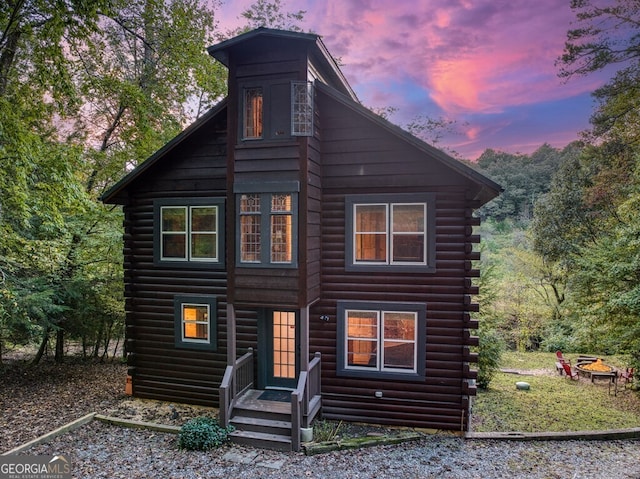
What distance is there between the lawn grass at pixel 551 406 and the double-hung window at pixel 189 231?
796 centimetres

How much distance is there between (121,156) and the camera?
48.9 ft

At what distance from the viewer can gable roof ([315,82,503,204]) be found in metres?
7.82

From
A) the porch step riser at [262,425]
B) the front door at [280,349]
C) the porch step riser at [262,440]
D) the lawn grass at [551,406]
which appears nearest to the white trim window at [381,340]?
the front door at [280,349]

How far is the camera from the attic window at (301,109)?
8.04 meters

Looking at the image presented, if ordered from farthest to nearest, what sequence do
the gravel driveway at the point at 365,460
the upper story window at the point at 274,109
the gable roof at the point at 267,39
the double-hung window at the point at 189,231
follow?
the double-hung window at the point at 189,231 < the upper story window at the point at 274,109 < the gable roof at the point at 267,39 < the gravel driveway at the point at 365,460

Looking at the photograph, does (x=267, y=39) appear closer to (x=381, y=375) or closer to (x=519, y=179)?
(x=381, y=375)

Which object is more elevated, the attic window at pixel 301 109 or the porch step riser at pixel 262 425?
the attic window at pixel 301 109

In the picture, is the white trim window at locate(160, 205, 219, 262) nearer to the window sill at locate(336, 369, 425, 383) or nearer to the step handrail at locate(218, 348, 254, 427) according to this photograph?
the step handrail at locate(218, 348, 254, 427)

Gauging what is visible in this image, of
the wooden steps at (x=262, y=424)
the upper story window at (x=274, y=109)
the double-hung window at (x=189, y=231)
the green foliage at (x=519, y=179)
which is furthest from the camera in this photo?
the green foliage at (x=519, y=179)

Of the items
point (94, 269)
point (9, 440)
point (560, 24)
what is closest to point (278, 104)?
point (9, 440)

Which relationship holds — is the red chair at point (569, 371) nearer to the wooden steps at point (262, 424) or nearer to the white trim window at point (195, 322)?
the wooden steps at point (262, 424)

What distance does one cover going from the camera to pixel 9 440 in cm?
786

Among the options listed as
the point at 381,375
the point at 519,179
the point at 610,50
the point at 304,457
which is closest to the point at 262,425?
the point at 304,457

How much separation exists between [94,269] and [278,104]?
398 inches
